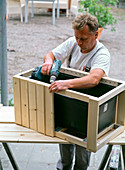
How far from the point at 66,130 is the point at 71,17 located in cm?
910

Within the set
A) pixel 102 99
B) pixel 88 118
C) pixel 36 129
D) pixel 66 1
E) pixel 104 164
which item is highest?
pixel 66 1

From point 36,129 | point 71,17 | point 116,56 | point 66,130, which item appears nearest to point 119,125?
point 66,130

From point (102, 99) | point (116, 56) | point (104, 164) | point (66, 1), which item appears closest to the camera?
point (102, 99)

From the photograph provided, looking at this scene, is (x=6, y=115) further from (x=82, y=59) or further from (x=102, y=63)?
(x=102, y=63)

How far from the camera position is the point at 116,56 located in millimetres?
7113

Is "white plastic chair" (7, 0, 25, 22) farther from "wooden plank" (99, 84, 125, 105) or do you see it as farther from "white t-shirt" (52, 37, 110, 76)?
"wooden plank" (99, 84, 125, 105)

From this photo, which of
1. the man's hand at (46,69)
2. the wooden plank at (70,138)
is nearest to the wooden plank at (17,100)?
the man's hand at (46,69)

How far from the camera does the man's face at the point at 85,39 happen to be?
2336 mm

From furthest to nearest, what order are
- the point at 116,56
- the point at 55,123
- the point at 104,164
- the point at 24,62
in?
the point at 116,56, the point at 24,62, the point at 104,164, the point at 55,123

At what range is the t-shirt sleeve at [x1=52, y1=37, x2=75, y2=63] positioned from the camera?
2.63 meters

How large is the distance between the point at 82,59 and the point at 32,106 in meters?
0.64

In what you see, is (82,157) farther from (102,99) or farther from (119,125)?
(102,99)

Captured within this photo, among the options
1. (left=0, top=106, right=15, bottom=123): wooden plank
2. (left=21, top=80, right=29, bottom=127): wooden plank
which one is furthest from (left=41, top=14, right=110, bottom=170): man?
(left=0, top=106, right=15, bottom=123): wooden plank

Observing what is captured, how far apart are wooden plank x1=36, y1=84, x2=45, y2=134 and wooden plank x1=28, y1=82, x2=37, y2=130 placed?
3cm
